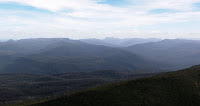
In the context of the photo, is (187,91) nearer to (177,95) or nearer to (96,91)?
(177,95)

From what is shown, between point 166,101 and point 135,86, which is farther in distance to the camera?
point 135,86

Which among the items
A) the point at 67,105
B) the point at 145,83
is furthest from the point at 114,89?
the point at 67,105

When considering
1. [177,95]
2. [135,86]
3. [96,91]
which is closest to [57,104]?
[96,91]

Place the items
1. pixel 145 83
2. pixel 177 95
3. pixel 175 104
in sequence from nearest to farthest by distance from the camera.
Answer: pixel 175 104 → pixel 177 95 → pixel 145 83

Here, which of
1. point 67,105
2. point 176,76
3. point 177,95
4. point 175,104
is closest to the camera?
point 67,105

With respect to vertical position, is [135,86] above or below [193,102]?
above

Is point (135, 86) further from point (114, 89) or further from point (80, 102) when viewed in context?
point (80, 102)
